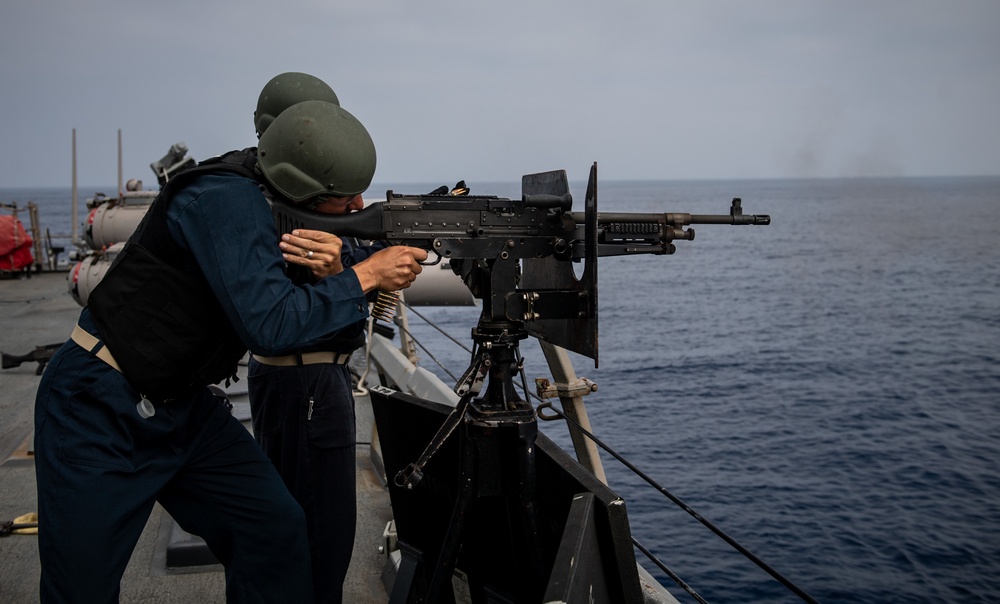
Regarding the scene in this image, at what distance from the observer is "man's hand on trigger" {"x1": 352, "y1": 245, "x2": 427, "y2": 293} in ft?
10.7

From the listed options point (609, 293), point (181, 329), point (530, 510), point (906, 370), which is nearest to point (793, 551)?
point (530, 510)

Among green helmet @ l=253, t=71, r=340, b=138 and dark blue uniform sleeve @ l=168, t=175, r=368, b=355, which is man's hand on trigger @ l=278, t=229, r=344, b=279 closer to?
dark blue uniform sleeve @ l=168, t=175, r=368, b=355

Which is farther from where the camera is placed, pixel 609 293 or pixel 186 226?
pixel 609 293

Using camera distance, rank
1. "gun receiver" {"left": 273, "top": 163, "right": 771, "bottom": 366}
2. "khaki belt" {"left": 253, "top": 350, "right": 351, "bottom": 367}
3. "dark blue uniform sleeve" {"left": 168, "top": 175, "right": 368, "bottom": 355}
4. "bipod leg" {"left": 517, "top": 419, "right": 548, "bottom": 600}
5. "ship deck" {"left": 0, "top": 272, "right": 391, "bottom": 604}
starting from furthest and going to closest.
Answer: "ship deck" {"left": 0, "top": 272, "right": 391, "bottom": 604} → "khaki belt" {"left": 253, "top": 350, "right": 351, "bottom": 367} → "gun receiver" {"left": 273, "top": 163, "right": 771, "bottom": 366} → "bipod leg" {"left": 517, "top": 419, "right": 548, "bottom": 600} → "dark blue uniform sleeve" {"left": 168, "top": 175, "right": 368, "bottom": 355}

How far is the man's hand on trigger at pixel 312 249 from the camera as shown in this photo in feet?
10.4

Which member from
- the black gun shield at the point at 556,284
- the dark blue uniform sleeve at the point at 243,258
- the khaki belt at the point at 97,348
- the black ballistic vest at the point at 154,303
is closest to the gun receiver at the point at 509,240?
the black gun shield at the point at 556,284

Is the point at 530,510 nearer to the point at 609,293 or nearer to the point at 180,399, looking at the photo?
the point at 180,399

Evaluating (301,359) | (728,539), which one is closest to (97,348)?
(301,359)

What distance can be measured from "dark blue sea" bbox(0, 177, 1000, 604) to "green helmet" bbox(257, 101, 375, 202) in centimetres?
881

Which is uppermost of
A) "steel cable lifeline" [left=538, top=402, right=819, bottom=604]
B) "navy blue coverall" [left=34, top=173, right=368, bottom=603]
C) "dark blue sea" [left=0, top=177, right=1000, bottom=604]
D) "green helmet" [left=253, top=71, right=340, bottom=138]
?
"green helmet" [left=253, top=71, right=340, bottom=138]

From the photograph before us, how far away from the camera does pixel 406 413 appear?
3930 mm

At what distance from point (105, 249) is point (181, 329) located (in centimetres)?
962

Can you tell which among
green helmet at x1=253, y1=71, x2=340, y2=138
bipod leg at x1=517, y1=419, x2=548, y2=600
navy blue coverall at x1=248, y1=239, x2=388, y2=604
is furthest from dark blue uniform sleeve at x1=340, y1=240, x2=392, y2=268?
bipod leg at x1=517, y1=419, x2=548, y2=600

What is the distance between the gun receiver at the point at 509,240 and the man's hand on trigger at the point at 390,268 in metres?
0.17
